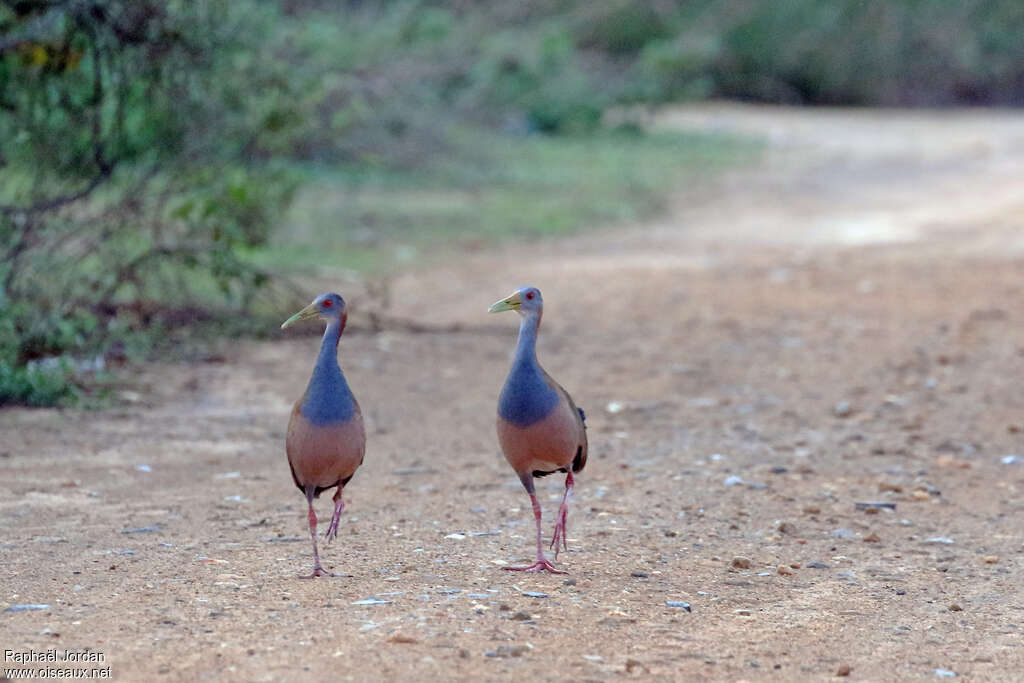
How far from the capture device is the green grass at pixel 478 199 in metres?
13.1

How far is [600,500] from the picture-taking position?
19.1 feet

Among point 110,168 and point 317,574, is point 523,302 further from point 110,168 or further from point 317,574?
point 110,168

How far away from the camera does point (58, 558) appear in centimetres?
476

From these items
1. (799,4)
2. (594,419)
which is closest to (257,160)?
(594,419)

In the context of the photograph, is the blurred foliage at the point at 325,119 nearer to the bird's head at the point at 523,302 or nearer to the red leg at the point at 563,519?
the bird's head at the point at 523,302

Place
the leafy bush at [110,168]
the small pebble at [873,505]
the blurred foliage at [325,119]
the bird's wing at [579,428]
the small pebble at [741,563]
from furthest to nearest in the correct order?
the blurred foliage at [325,119] → the leafy bush at [110,168] → the small pebble at [873,505] → the small pebble at [741,563] → the bird's wing at [579,428]

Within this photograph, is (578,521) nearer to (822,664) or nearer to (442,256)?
(822,664)

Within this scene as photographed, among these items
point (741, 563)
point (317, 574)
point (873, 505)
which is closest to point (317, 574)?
point (317, 574)

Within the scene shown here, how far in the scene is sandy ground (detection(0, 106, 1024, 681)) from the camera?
13.1 ft

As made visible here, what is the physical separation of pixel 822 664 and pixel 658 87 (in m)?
19.0

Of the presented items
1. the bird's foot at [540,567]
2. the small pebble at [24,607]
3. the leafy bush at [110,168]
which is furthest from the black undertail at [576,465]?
the leafy bush at [110,168]

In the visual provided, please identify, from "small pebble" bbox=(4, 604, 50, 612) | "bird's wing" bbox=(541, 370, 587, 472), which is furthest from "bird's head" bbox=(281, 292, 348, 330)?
"small pebble" bbox=(4, 604, 50, 612)

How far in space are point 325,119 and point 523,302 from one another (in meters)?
7.82

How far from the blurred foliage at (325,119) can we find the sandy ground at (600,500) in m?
0.80
